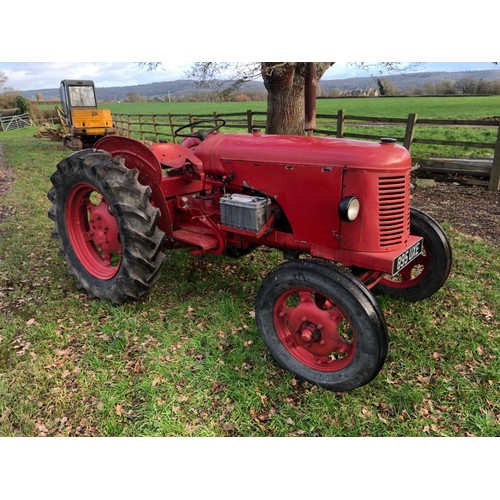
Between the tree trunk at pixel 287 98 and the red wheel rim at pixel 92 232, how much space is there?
4015mm

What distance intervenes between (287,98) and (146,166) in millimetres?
4053

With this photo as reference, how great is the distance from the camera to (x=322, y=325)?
8.59 feet

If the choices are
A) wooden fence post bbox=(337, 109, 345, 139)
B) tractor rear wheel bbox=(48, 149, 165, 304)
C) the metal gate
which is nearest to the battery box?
tractor rear wheel bbox=(48, 149, 165, 304)

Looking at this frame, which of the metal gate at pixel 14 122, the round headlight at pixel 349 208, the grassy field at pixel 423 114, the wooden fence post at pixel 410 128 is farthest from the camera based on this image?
the metal gate at pixel 14 122

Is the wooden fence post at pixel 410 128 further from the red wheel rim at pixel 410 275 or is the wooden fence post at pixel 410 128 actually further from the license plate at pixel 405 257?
the license plate at pixel 405 257

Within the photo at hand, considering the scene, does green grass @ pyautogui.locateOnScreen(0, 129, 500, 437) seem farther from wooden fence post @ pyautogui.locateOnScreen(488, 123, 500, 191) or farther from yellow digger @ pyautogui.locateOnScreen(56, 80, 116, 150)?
yellow digger @ pyautogui.locateOnScreen(56, 80, 116, 150)

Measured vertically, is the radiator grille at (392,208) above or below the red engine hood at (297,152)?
below

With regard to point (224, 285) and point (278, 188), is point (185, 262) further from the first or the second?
point (278, 188)

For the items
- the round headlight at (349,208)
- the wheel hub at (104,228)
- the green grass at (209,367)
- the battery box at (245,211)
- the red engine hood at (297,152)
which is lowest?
the green grass at (209,367)

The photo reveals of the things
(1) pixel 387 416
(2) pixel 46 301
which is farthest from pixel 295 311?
(2) pixel 46 301

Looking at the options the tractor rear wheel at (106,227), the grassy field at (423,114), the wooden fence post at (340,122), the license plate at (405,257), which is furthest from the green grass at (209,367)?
the grassy field at (423,114)

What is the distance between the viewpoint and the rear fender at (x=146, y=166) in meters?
3.47

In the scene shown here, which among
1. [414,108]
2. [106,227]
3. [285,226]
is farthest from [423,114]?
[106,227]

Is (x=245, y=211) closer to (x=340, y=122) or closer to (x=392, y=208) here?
(x=392, y=208)
